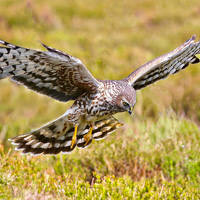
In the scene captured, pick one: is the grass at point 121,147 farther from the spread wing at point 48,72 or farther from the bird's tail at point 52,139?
the spread wing at point 48,72

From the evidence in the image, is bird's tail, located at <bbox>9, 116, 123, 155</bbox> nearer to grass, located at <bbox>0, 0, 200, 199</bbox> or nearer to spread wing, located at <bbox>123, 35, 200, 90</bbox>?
grass, located at <bbox>0, 0, 200, 199</bbox>

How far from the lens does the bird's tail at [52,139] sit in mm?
6008

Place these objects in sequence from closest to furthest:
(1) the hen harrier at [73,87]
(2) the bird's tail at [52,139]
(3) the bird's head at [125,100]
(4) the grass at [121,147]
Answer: (4) the grass at [121,147], (1) the hen harrier at [73,87], (3) the bird's head at [125,100], (2) the bird's tail at [52,139]

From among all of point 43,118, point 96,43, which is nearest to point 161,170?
point 43,118

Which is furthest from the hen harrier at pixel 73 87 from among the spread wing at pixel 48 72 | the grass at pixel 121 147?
the grass at pixel 121 147

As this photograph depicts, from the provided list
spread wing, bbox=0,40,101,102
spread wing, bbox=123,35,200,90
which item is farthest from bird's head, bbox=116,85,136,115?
spread wing, bbox=123,35,200,90

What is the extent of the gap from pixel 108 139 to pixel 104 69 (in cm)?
623

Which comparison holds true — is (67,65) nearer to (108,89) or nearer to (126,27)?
(108,89)

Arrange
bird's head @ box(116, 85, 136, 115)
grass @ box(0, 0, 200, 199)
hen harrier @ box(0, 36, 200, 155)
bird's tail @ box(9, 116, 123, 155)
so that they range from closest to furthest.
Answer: grass @ box(0, 0, 200, 199) → hen harrier @ box(0, 36, 200, 155) → bird's head @ box(116, 85, 136, 115) → bird's tail @ box(9, 116, 123, 155)

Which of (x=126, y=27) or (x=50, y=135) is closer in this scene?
(x=50, y=135)

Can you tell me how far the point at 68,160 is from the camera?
258 inches

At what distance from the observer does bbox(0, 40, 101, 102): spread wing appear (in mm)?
4910

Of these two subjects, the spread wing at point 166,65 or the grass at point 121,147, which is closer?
the grass at point 121,147

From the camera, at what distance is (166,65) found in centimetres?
654
